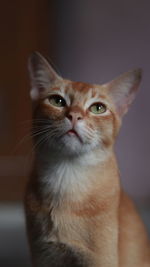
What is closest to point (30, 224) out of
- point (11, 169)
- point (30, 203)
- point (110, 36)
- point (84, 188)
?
point (30, 203)

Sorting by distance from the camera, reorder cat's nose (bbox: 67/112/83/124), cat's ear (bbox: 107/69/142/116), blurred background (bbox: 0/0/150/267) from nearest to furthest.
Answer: cat's nose (bbox: 67/112/83/124)
cat's ear (bbox: 107/69/142/116)
blurred background (bbox: 0/0/150/267)

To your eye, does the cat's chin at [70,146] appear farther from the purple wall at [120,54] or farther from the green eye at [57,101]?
the purple wall at [120,54]

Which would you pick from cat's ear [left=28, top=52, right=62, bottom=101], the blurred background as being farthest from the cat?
the blurred background

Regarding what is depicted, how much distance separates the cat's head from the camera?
993 millimetres

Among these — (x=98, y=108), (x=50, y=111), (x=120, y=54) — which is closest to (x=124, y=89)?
(x=98, y=108)

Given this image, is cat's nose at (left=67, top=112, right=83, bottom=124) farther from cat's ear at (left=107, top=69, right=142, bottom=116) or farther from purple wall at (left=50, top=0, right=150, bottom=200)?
purple wall at (left=50, top=0, right=150, bottom=200)

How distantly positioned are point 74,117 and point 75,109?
33 millimetres

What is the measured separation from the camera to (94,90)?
42.7 inches

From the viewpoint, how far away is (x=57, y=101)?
1.06 m

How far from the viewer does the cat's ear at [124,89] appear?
3.53 feet

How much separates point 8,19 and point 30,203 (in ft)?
5.25

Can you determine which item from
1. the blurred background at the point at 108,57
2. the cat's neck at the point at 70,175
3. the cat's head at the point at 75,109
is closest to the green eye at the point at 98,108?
the cat's head at the point at 75,109

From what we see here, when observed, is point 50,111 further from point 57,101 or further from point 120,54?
point 120,54

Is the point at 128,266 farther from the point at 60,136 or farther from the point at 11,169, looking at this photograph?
the point at 11,169
